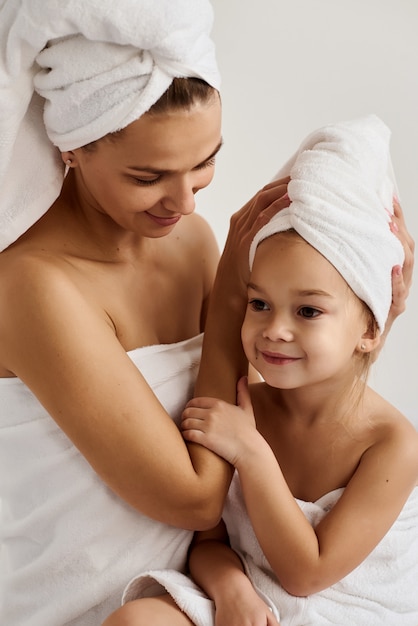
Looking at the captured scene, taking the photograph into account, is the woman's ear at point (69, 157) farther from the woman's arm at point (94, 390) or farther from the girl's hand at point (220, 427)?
the girl's hand at point (220, 427)

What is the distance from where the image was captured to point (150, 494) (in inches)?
60.3

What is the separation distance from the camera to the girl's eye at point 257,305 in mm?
1597

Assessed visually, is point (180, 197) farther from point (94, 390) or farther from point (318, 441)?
point (318, 441)

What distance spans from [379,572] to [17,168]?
0.91m

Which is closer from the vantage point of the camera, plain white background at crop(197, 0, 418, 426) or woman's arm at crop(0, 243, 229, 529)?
woman's arm at crop(0, 243, 229, 529)

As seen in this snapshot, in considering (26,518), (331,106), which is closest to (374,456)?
(26,518)

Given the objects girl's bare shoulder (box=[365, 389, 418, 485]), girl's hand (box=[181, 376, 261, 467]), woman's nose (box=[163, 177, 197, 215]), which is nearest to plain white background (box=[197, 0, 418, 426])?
girl's bare shoulder (box=[365, 389, 418, 485])

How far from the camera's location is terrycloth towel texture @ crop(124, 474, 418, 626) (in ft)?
5.22

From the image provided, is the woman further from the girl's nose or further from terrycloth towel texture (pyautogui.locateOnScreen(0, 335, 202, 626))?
the girl's nose

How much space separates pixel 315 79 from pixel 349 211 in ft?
3.33

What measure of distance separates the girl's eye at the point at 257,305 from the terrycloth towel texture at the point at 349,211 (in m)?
0.11

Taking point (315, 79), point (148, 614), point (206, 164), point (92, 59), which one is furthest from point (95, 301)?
point (315, 79)

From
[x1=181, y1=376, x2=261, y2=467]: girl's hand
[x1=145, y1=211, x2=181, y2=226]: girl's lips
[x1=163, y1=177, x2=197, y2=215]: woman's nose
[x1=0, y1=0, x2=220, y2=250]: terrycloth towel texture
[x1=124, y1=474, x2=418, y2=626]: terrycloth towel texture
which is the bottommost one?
[x1=124, y1=474, x2=418, y2=626]: terrycloth towel texture

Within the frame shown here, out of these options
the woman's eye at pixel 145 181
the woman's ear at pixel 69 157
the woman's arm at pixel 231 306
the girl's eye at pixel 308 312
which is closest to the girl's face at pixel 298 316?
the girl's eye at pixel 308 312
